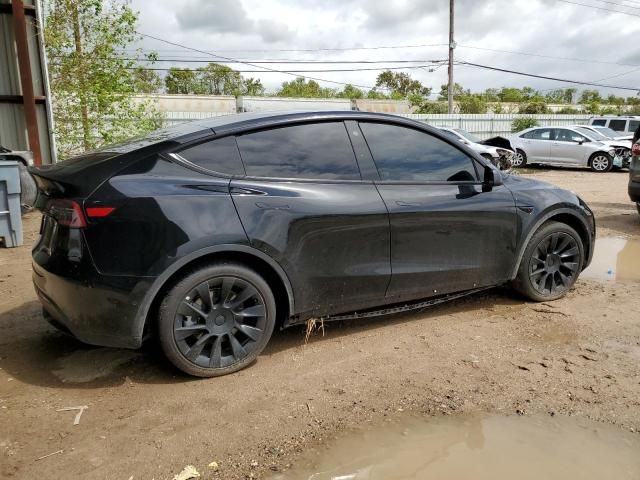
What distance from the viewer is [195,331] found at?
10.4 ft

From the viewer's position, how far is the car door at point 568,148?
59.8 ft

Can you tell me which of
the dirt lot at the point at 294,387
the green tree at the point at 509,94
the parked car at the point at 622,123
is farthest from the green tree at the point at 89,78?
the green tree at the point at 509,94

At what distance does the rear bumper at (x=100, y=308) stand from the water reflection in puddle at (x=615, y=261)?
4512 millimetres

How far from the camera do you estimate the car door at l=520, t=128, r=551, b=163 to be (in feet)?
61.6

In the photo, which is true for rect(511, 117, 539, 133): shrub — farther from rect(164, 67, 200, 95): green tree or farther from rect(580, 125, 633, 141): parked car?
rect(164, 67, 200, 95): green tree

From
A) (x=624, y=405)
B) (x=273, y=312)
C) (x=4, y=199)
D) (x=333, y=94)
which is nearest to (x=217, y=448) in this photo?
(x=273, y=312)

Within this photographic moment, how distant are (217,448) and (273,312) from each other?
3.28ft

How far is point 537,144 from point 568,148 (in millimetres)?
1026

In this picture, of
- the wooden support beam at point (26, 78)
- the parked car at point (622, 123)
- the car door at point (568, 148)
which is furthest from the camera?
the parked car at point (622, 123)

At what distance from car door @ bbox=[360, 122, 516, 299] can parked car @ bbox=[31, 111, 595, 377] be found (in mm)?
11

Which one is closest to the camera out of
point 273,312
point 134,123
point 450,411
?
point 450,411

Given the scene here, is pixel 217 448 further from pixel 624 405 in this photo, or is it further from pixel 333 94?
pixel 333 94

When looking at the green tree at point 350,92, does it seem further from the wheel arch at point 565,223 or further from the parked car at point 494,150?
the wheel arch at point 565,223

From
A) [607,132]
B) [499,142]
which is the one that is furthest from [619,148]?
[499,142]
